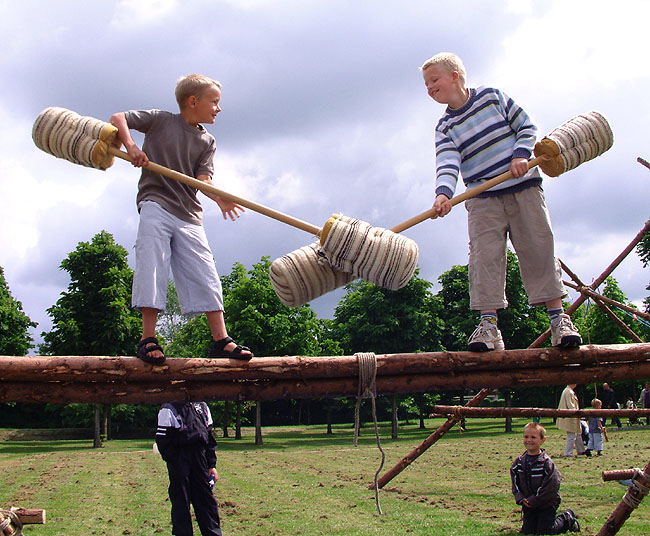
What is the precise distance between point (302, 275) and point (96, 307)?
104 feet

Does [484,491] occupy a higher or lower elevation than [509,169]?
lower

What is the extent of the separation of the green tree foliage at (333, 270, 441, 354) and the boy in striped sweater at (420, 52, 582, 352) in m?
31.2

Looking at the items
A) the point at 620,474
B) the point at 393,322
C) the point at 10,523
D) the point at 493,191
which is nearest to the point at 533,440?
the point at 620,474

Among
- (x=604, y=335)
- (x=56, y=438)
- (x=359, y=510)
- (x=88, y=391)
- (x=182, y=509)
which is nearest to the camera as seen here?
(x=88, y=391)

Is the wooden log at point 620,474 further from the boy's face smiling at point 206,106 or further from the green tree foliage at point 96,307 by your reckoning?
the green tree foliage at point 96,307

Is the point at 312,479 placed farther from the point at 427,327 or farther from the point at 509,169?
the point at 427,327

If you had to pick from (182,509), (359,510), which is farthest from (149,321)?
(359,510)

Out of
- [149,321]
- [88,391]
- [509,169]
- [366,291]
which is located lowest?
[88,391]

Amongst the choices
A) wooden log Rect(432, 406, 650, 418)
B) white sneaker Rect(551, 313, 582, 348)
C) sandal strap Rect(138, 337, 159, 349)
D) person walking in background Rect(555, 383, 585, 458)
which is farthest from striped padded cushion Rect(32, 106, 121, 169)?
person walking in background Rect(555, 383, 585, 458)

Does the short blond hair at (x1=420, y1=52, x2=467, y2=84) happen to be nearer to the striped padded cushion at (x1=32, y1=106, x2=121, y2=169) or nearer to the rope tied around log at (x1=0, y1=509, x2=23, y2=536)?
the striped padded cushion at (x1=32, y1=106, x2=121, y2=169)

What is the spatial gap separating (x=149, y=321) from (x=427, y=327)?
34.0m

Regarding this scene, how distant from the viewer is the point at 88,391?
4.91 meters

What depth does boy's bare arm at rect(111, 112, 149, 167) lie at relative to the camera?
17.3 ft

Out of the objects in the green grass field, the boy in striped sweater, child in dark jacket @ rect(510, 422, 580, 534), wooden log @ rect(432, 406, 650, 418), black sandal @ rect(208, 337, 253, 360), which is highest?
the boy in striped sweater
